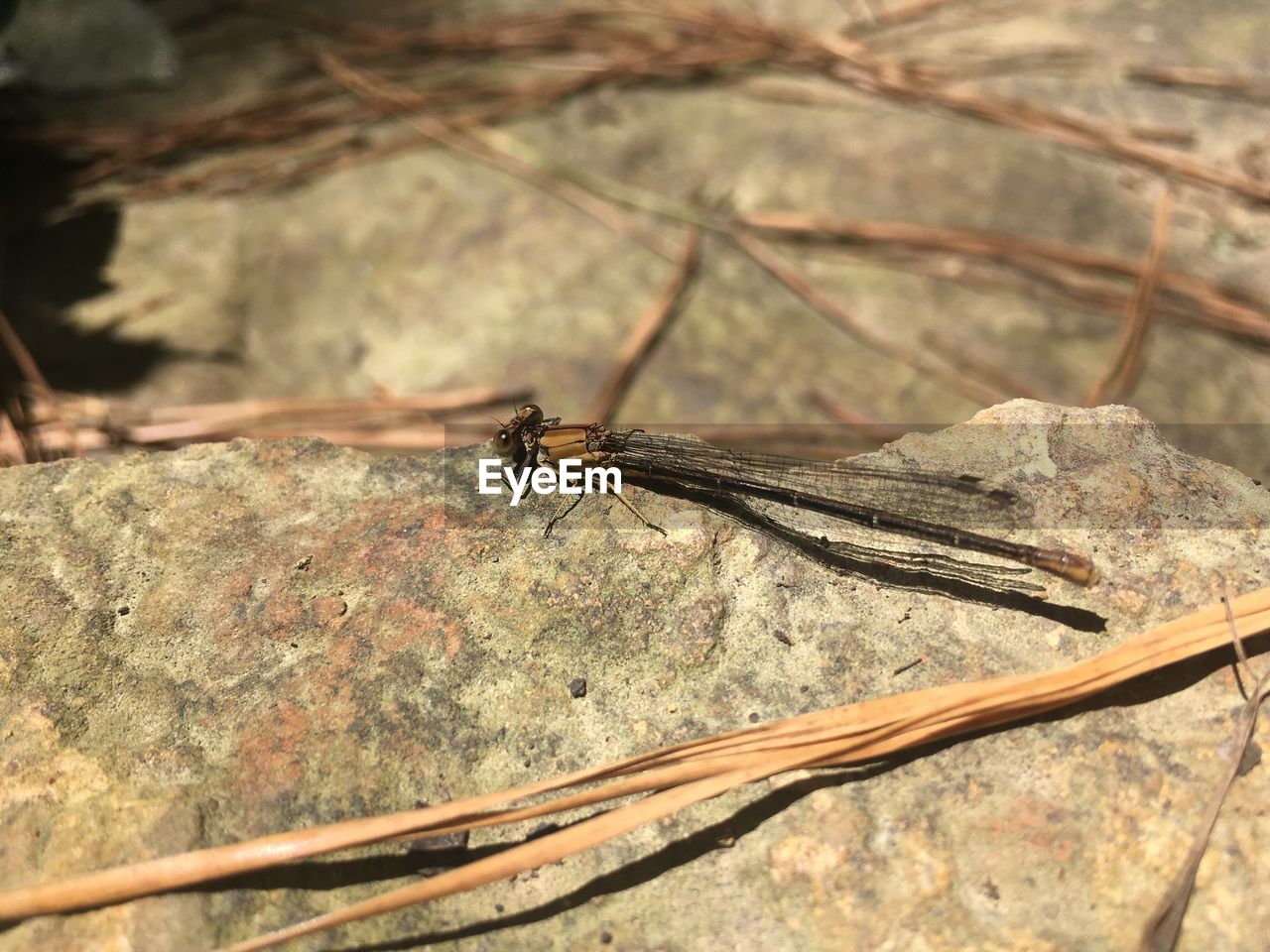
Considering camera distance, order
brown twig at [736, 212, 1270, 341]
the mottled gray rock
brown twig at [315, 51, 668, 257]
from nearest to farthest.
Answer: the mottled gray rock → brown twig at [736, 212, 1270, 341] → brown twig at [315, 51, 668, 257]

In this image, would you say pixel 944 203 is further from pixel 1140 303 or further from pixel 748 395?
pixel 748 395

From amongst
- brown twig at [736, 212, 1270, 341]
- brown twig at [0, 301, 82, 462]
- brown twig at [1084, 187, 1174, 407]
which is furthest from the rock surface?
brown twig at [736, 212, 1270, 341]

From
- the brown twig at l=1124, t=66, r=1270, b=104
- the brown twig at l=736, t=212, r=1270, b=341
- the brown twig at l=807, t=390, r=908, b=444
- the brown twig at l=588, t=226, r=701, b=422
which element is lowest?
the brown twig at l=807, t=390, r=908, b=444

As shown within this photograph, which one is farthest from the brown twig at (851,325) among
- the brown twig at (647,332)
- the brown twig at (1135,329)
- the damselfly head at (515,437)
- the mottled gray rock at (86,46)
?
the mottled gray rock at (86,46)

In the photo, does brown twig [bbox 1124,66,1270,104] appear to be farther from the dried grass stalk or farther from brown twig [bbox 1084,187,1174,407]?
the dried grass stalk

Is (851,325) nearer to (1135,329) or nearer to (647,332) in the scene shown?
(647,332)

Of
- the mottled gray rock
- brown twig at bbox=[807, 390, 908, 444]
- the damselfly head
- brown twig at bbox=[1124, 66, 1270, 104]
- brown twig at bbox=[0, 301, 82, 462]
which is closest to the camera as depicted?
the damselfly head

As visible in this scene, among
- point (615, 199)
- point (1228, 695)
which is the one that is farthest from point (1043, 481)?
point (615, 199)

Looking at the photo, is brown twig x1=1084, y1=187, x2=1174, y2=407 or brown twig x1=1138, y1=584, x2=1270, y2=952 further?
brown twig x1=1084, y1=187, x2=1174, y2=407
